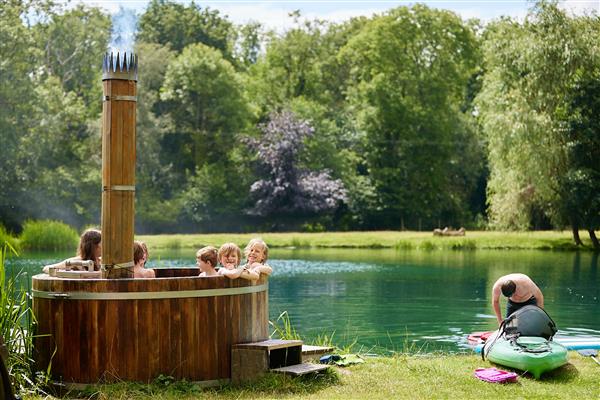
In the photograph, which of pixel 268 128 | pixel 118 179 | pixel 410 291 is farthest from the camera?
pixel 268 128

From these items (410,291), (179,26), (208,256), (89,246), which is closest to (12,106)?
(179,26)

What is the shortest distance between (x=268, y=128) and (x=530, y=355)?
46673 millimetres

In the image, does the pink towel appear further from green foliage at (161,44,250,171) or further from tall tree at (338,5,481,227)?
green foliage at (161,44,250,171)

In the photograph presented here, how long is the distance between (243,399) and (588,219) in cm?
3328

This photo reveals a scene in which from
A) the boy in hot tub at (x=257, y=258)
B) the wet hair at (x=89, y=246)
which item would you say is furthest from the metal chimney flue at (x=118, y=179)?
the boy in hot tub at (x=257, y=258)

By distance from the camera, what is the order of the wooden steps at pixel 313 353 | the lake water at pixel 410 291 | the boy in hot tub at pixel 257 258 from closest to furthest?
the boy in hot tub at pixel 257 258, the wooden steps at pixel 313 353, the lake water at pixel 410 291

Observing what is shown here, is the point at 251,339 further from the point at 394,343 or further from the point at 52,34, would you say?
the point at 52,34

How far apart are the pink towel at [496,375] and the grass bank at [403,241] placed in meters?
31.9

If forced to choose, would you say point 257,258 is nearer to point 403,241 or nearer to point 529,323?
point 529,323

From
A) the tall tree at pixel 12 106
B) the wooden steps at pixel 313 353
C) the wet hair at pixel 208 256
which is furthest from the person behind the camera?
the tall tree at pixel 12 106

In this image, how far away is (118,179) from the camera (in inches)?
325

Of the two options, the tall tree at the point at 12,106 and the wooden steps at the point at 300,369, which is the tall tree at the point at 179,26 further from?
the wooden steps at the point at 300,369

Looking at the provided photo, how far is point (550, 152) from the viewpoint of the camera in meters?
37.8

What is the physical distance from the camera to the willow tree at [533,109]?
37.6 m
